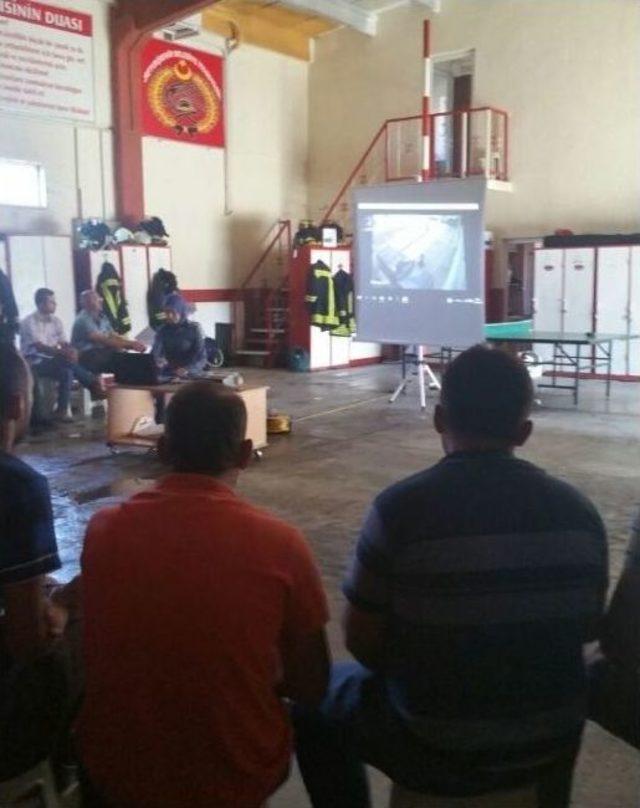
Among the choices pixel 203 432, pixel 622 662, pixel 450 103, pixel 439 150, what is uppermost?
pixel 450 103

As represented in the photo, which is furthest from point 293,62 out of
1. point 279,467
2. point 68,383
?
point 279,467

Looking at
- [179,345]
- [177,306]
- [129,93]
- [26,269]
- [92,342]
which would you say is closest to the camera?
[179,345]

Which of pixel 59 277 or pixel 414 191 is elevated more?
pixel 414 191

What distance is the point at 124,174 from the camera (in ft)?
37.3

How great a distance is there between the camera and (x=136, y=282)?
1066 centimetres

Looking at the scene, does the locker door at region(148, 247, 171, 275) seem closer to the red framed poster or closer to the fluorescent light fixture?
the red framed poster

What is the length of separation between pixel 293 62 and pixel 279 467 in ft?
33.1

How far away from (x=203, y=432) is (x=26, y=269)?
884 cm

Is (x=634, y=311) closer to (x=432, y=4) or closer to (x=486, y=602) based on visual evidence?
(x=432, y=4)

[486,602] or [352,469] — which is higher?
[486,602]

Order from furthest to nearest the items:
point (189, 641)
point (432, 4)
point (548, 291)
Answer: point (432, 4), point (548, 291), point (189, 641)

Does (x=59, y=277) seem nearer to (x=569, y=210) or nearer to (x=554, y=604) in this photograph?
(x=569, y=210)

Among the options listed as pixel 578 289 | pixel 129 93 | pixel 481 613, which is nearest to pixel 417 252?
pixel 578 289

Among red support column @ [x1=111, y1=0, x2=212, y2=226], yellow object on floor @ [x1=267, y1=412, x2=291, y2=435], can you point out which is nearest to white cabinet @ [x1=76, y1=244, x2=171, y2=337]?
red support column @ [x1=111, y1=0, x2=212, y2=226]
